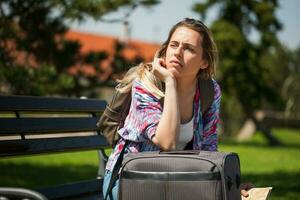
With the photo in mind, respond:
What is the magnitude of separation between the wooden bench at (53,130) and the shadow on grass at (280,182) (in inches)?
123

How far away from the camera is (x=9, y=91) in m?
7.42

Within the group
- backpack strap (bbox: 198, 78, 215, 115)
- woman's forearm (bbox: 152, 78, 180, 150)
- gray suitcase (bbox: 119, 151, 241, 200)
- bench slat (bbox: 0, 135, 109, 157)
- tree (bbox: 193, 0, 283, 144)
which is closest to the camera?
gray suitcase (bbox: 119, 151, 241, 200)

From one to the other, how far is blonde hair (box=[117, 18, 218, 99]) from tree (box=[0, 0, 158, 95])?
4.14 m

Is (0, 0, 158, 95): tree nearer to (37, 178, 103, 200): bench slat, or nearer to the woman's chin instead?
(37, 178, 103, 200): bench slat

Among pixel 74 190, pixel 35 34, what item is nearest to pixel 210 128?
pixel 74 190

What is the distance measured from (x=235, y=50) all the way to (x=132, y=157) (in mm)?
27838

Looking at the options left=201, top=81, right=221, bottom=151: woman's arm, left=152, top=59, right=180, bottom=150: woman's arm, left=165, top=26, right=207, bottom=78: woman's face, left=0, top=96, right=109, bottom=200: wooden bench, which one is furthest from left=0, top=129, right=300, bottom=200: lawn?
left=152, top=59, right=180, bottom=150: woman's arm

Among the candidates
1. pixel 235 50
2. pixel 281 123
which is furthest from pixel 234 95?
pixel 281 123

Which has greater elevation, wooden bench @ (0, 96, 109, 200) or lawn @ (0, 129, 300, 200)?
wooden bench @ (0, 96, 109, 200)

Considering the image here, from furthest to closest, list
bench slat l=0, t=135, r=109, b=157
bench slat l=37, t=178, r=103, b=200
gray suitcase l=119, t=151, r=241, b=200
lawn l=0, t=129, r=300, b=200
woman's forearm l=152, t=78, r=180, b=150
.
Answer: lawn l=0, t=129, r=300, b=200 < bench slat l=37, t=178, r=103, b=200 < bench slat l=0, t=135, r=109, b=157 < woman's forearm l=152, t=78, r=180, b=150 < gray suitcase l=119, t=151, r=241, b=200

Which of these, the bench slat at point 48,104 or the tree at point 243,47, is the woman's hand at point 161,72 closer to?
the bench slat at point 48,104

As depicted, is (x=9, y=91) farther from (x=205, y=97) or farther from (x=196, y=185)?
(x=196, y=185)

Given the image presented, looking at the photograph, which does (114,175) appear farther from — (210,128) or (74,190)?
(74,190)

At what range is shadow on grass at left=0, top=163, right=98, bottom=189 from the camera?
737 centimetres
